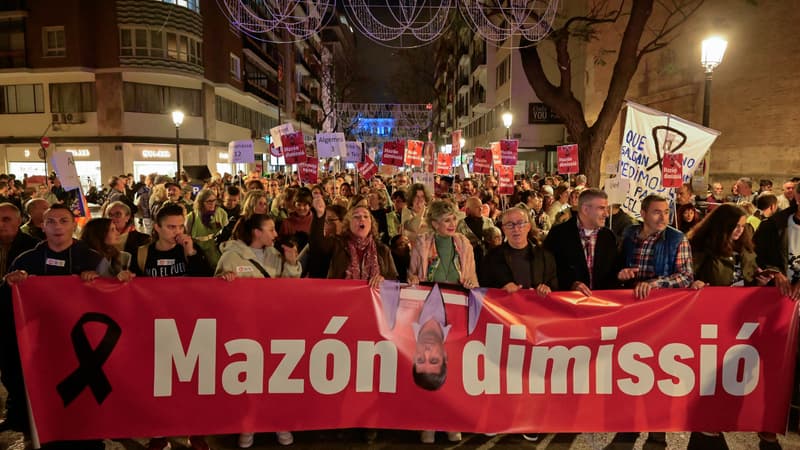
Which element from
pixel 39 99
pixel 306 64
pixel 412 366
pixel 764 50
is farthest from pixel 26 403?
pixel 306 64

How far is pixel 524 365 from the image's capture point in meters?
4.25

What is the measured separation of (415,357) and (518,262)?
45.2 inches

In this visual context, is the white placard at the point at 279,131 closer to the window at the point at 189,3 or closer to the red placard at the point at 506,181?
the red placard at the point at 506,181

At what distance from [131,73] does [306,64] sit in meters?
40.1

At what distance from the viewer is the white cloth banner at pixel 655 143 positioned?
21.7 ft

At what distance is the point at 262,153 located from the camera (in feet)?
179

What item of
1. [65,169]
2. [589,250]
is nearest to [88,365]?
[589,250]

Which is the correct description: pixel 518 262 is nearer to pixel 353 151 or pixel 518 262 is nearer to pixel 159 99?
pixel 353 151

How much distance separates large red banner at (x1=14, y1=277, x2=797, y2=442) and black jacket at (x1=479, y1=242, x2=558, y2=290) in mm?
267

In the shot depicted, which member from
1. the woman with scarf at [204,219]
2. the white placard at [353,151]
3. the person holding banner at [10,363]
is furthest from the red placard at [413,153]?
the person holding banner at [10,363]

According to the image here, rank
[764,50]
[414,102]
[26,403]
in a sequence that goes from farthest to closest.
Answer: [414,102]
[764,50]
[26,403]

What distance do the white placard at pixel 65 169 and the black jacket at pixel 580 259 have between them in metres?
6.79

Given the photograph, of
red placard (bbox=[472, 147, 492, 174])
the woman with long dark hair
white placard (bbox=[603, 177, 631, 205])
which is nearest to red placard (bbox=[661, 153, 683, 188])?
white placard (bbox=[603, 177, 631, 205])

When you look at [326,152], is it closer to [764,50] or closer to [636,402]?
[636,402]
